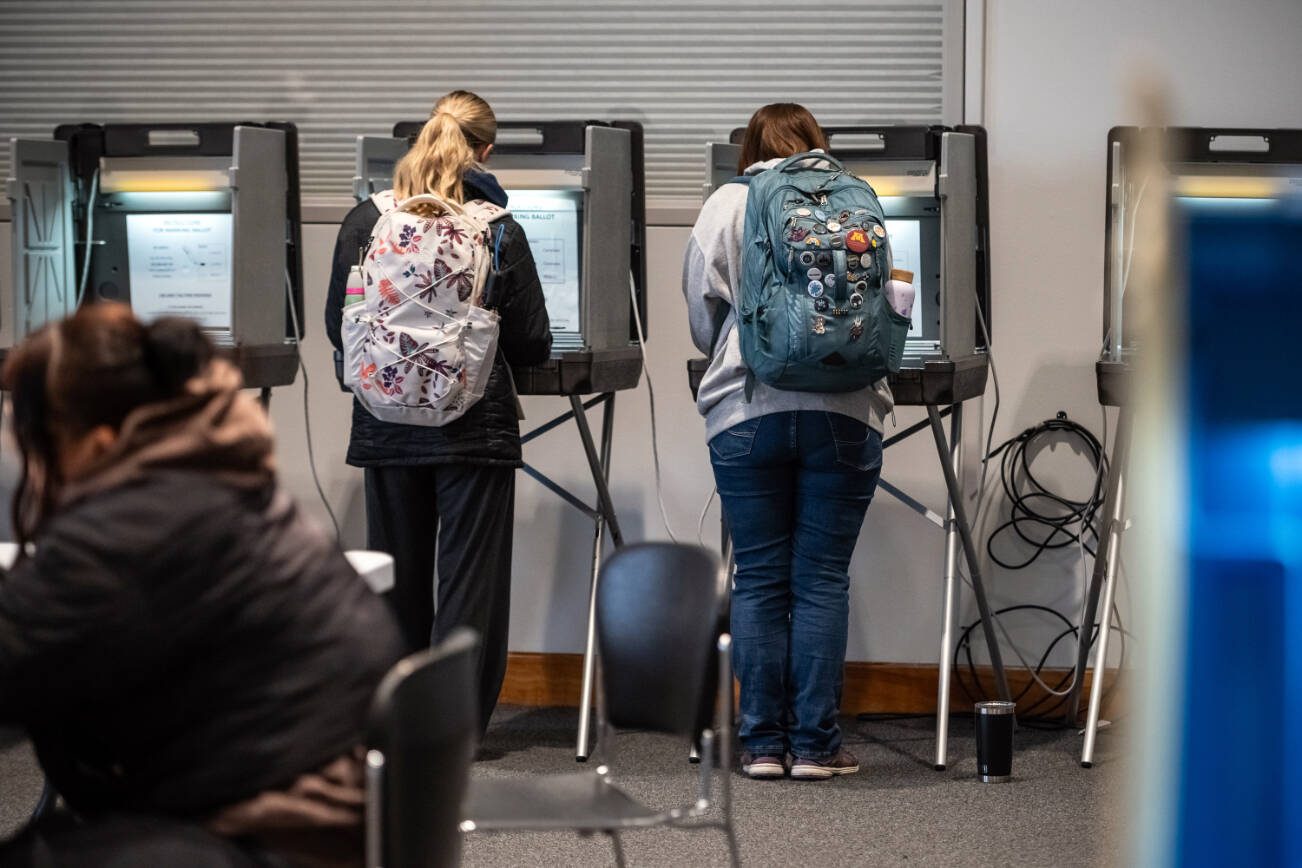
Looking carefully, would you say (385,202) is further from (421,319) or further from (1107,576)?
(1107,576)

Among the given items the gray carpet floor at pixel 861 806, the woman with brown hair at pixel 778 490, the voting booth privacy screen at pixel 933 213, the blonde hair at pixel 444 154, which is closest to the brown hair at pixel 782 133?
the woman with brown hair at pixel 778 490

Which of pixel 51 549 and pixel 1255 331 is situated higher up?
pixel 1255 331

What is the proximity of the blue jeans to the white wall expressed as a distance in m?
0.90

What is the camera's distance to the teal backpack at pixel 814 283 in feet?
10.2

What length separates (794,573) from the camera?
340 centimetres

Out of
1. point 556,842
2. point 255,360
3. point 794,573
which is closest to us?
point 556,842

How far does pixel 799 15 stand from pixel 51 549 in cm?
328

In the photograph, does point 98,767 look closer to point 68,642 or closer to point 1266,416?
point 68,642

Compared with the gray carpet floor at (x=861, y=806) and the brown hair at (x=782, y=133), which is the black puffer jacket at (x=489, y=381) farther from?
the gray carpet floor at (x=861, y=806)

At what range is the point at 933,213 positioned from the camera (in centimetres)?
386

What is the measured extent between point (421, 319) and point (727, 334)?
2.18 ft

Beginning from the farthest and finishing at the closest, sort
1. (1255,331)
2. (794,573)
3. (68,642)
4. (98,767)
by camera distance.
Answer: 1. (794,573)
2. (98,767)
3. (68,642)
4. (1255,331)

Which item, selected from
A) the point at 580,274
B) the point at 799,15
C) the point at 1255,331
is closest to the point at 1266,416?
the point at 1255,331

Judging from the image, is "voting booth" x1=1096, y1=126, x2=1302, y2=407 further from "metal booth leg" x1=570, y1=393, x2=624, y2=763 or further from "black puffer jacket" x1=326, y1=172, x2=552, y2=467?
"black puffer jacket" x1=326, y1=172, x2=552, y2=467
